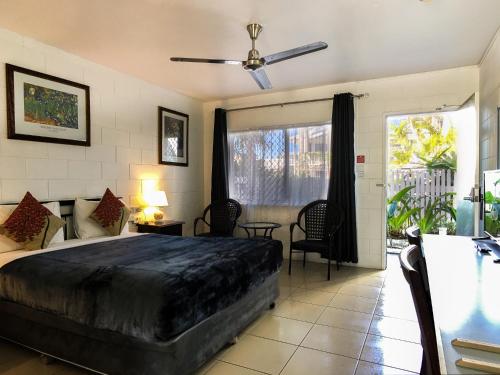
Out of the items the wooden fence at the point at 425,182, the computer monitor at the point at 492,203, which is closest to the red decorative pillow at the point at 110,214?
the computer monitor at the point at 492,203

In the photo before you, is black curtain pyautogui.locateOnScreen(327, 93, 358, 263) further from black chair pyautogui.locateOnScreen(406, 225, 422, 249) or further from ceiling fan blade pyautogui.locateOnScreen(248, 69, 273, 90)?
black chair pyautogui.locateOnScreen(406, 225, 422, 249)

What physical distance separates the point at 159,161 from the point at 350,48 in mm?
2898

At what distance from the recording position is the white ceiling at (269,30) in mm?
2494

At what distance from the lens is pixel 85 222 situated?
3318 millimetres

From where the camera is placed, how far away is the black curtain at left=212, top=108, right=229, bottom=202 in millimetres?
5223

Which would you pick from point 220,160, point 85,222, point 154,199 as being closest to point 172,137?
point 220,160

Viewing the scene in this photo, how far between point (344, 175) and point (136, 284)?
3300 mm

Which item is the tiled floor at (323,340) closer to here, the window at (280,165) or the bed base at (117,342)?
the bed base at (117,342)

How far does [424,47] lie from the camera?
10.7ft

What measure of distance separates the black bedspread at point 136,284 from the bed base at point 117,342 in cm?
7

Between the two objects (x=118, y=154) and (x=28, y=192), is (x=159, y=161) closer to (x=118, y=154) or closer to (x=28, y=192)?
(x=118, y=154)

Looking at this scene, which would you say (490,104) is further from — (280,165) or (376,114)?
(280,165)

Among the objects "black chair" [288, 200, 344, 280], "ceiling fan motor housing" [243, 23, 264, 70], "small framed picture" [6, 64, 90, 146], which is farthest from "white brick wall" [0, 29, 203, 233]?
"ceiling fan motor housing" [243, 23, 264, 70]

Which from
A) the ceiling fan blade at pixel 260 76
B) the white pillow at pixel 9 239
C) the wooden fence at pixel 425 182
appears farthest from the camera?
the wooden fence at pixel 425 182
